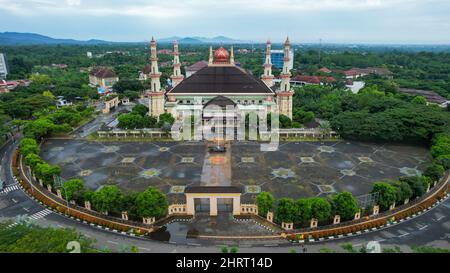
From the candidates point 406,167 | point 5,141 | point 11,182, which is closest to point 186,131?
point 11,182

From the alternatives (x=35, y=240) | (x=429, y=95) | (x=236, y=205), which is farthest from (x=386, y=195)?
(x=429, y=95)

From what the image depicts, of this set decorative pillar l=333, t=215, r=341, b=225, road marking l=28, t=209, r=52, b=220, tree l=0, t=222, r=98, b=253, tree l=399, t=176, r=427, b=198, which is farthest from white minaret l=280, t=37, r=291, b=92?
tree l=0, t=222, r=98, b=253

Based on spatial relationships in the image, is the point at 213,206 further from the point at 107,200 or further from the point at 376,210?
the point at 376,210

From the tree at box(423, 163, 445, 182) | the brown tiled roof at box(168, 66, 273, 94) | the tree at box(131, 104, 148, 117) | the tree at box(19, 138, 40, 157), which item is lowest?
the tree at box(423, 163, 445, 182)

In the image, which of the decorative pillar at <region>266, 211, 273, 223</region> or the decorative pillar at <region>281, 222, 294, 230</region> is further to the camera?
the decorative pillar at <region>266, 211, 273, 223</region>

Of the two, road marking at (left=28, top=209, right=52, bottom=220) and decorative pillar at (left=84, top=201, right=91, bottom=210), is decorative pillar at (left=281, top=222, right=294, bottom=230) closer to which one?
decorative pillar at (left=84, top=201, right=91, bottom=210)
